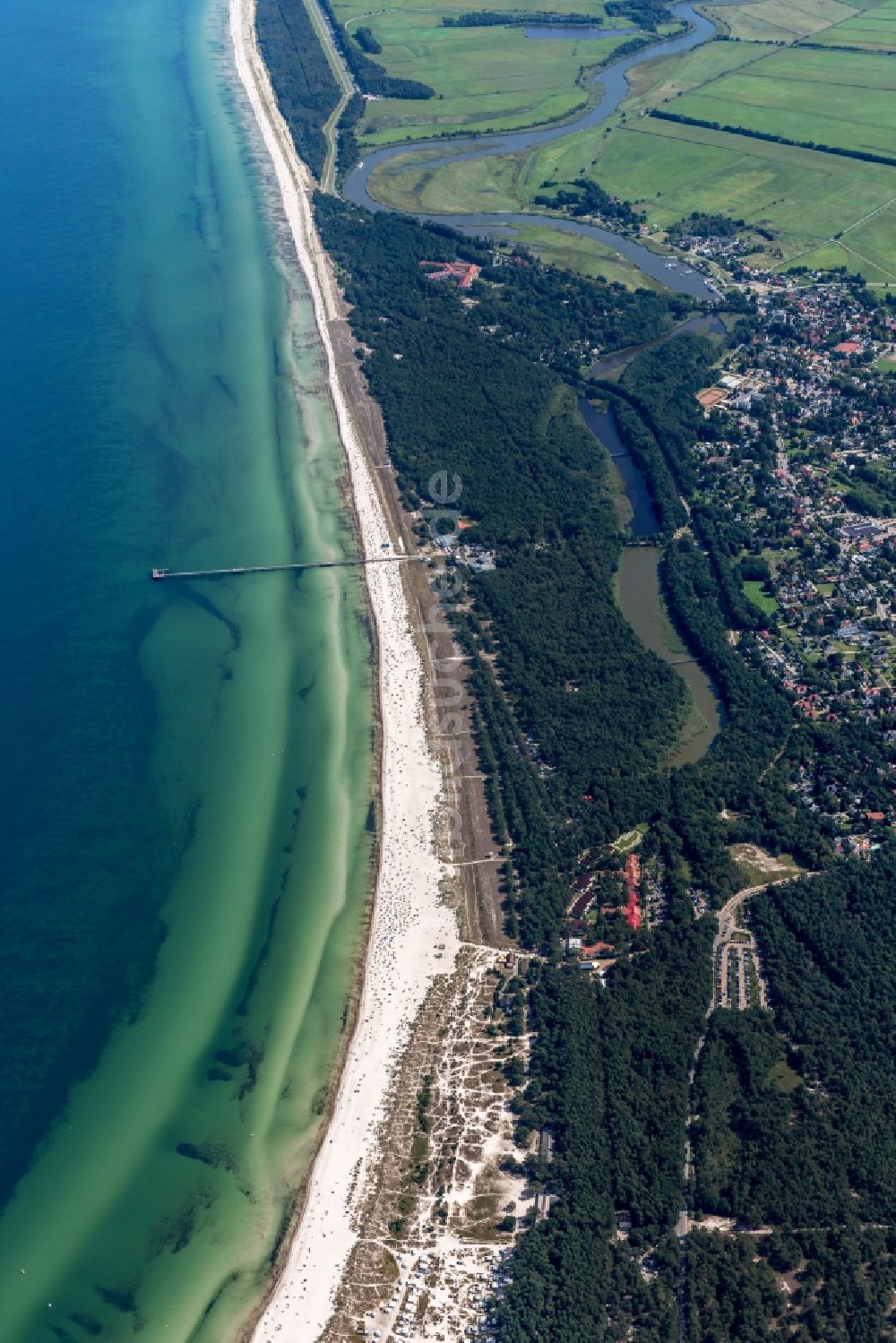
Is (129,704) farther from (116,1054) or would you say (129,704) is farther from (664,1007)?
(664,1007)

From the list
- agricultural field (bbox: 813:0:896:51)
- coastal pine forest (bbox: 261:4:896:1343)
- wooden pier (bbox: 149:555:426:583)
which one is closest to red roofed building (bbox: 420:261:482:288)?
coastal pine forest (bbox: 261:4:896:1343)

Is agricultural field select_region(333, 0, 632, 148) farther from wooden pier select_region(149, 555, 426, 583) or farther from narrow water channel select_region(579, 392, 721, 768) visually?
wooden pier select_region(149, 555, 426, 583)

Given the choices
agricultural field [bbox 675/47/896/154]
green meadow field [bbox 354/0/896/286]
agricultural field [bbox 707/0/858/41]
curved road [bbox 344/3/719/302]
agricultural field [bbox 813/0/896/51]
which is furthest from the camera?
agricultural field [bbox 707/0/858/41]

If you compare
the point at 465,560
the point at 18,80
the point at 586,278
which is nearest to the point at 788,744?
the point at 465,560

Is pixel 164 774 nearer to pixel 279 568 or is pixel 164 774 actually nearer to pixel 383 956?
pixel 383 956

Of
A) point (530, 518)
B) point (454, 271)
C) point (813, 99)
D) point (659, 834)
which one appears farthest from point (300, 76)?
point (659, 834)
